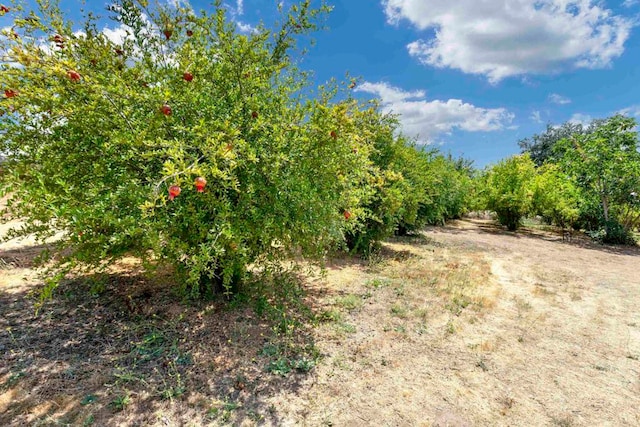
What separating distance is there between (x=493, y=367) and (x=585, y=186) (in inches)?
514

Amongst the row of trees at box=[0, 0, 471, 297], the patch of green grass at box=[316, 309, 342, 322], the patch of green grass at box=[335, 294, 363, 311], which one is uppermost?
the row of trees at box=[0, 0, 471, 297]

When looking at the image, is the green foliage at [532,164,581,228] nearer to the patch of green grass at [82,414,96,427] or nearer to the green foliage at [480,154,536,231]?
the green foliage at [480,154,536,231]

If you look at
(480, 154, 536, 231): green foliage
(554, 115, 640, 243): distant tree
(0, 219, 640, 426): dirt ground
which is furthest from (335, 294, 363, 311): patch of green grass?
(480, 154, 536, 231): green foliage

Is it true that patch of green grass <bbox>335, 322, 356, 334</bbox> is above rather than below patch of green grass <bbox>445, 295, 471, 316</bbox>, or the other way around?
below

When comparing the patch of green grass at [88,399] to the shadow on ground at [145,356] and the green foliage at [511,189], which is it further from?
the green foliage at [511,189]

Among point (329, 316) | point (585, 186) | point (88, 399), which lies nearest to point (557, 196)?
point (585, 186)

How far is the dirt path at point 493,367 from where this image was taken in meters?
2.74

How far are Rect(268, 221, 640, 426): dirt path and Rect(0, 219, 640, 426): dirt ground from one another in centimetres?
2

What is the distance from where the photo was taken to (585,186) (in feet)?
42.8

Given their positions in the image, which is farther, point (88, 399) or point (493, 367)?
point (493, 367)

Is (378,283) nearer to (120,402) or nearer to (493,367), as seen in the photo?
(493,367)

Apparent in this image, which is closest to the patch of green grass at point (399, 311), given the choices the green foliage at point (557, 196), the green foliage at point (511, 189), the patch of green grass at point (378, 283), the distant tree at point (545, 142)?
the patch of green grass at point (378, 283)

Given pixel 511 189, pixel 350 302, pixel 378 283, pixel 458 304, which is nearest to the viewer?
pixel 350 302

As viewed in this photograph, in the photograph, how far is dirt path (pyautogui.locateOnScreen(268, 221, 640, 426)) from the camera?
2.74 metres
